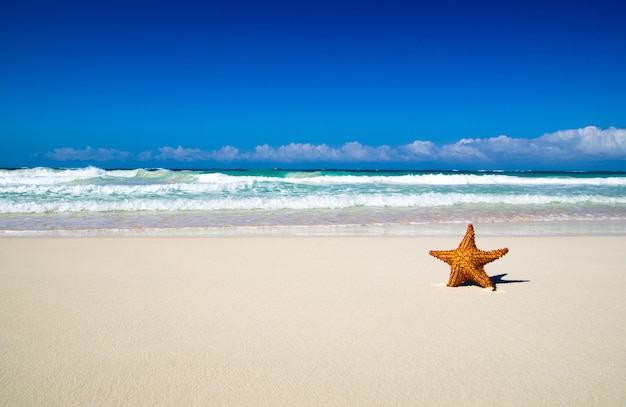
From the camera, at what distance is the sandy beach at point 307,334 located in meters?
2.38

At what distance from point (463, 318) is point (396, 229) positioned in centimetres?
611

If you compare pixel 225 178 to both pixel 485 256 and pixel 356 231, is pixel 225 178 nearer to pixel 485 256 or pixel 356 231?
pixel 356 231

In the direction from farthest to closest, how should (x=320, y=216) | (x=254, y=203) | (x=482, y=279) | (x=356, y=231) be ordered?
(x=254, y=203) < (x=320, y=216) < (x=356, y=231) < (x=482, y=279)

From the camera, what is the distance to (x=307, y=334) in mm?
3178

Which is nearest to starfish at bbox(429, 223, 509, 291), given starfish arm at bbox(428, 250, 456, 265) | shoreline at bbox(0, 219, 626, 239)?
starfish arm at bbox(428, 250, 456, 265)

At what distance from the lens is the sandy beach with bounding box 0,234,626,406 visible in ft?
7.82

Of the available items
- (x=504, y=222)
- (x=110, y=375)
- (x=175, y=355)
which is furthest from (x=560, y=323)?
(x=504, y=222)

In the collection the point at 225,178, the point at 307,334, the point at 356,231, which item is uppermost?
the point at 225,178

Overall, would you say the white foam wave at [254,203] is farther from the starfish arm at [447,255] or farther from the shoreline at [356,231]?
the starfish arm at [447,255]

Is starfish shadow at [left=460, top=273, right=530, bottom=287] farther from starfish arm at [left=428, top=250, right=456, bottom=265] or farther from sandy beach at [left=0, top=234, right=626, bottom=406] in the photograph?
starfish arm at [left=428, top=250, right=456, bottom=265]

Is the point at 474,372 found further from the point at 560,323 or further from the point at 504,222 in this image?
the point at 504,222

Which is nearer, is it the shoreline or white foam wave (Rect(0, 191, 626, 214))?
the shoreline

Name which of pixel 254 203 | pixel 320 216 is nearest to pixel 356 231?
pixel 320 216

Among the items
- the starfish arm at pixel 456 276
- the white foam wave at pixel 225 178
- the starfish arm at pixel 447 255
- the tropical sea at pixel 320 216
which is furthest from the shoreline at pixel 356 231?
the white foam wave at pixel 225 178
